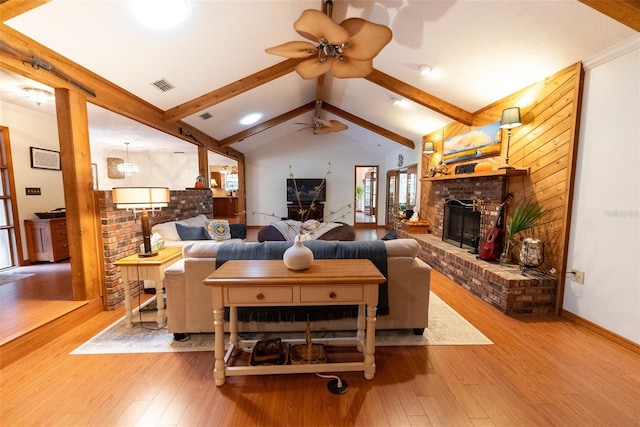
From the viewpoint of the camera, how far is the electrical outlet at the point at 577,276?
250cm

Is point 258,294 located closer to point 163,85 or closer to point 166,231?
point 166,231

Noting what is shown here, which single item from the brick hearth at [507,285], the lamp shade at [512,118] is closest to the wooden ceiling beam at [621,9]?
the lamp shade at [512,118]

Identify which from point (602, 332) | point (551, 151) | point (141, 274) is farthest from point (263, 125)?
point (602, 332)

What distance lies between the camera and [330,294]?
167cm

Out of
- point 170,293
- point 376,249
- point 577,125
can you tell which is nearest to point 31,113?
point 170,293

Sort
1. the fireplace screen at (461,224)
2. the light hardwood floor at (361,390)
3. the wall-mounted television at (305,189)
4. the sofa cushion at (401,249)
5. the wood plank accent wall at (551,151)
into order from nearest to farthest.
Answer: the light hardwood floor at (361,390) → the sofa cushion at (401,249) → the wood plank accent wall at (551,151) → the fireplace screen at (461,224) → the wall-mounted television at (305,189)

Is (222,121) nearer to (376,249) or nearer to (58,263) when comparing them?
(58,263)

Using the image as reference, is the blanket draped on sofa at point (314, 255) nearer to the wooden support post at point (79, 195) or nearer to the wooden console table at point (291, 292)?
the wooden console table at point (291, 292)

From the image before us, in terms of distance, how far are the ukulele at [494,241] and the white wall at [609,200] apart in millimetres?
701

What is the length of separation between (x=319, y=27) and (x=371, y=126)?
5.04 meters

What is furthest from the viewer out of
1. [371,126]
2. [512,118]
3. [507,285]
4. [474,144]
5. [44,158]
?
[371,126]

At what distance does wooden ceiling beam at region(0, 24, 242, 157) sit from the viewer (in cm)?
189

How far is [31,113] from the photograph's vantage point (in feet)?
13.0

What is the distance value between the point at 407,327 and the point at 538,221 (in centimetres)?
202
